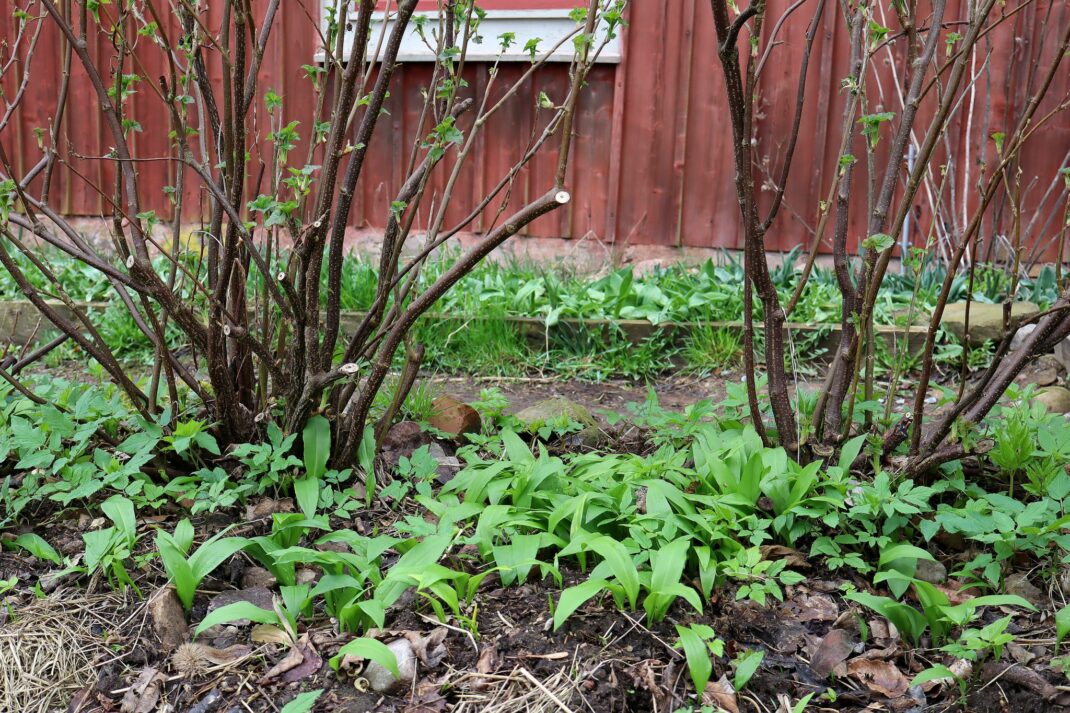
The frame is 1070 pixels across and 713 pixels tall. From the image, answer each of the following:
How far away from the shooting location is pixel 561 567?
2.28m

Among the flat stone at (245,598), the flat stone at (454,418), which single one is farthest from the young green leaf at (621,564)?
the flat stone at (454,418)

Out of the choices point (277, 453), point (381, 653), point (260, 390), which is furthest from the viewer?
point (260, 390)

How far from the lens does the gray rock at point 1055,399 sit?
3852mm

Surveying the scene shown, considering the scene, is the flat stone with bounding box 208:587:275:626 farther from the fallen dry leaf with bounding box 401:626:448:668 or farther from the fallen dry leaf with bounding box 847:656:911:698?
the fallen dry leaf with bounding box 847:656:911:698

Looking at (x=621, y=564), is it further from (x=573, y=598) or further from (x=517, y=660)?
(x=517, y=660)

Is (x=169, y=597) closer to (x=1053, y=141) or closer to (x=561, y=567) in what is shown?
(x=561, y=567)

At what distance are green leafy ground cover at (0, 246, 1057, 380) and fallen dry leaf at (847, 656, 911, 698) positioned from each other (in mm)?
2431

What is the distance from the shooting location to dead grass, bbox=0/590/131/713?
202 cm

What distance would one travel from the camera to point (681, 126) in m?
6.14

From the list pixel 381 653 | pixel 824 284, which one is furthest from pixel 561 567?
pixel 824 284

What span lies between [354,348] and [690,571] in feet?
3.82

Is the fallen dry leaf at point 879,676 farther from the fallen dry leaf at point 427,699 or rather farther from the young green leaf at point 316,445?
the young green leaf at point 316,445

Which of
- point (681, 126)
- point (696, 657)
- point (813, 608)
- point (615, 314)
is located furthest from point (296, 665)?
point (681, 126)

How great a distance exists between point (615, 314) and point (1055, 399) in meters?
2.06
